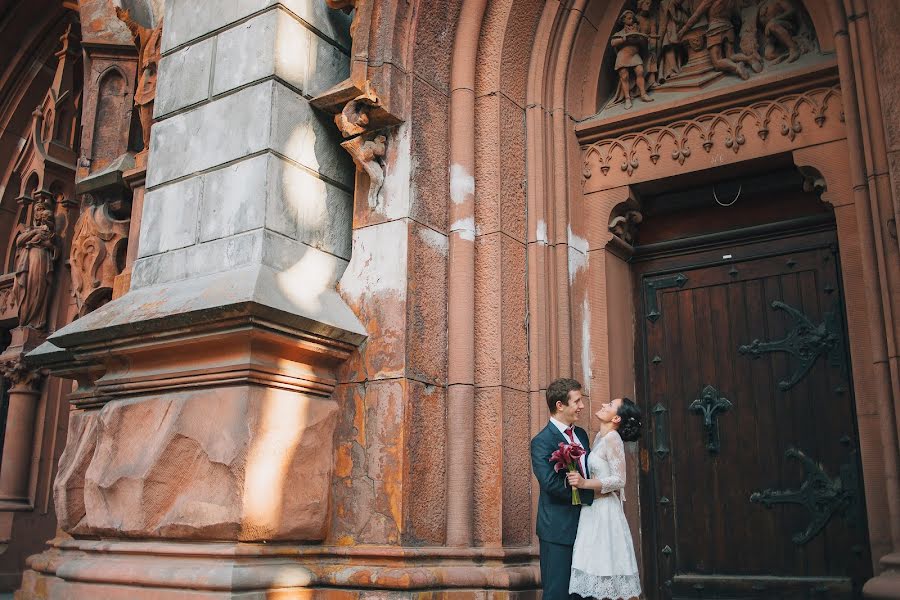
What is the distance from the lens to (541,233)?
17.9 feet

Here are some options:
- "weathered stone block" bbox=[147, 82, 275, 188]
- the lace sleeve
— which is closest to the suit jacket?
the lace sleeve

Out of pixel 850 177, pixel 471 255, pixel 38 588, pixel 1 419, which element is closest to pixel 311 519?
pixel 471 255

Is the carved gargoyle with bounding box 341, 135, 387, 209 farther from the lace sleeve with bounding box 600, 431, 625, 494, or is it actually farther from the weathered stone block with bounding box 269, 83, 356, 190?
the lace sleeve with bounding box 600, 431, 625, 494

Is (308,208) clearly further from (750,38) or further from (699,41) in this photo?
(750,38)

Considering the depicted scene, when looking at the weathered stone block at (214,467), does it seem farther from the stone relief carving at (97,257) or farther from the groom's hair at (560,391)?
the stone relief carving at (97,257)

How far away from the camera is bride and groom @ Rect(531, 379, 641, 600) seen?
4094 mm

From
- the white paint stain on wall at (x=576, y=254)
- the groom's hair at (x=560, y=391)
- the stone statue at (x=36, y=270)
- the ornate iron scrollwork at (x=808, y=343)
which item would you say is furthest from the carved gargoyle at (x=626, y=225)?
the stone statue at (x=36, y=270)

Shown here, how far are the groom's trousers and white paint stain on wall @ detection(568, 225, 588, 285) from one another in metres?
1.75

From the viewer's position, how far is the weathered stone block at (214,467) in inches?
169

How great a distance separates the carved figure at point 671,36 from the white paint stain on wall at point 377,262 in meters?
2.12

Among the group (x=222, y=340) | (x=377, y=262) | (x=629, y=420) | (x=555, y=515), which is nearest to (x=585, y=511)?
(x=555, y=515)

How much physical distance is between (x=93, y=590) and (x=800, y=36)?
5.05 metres

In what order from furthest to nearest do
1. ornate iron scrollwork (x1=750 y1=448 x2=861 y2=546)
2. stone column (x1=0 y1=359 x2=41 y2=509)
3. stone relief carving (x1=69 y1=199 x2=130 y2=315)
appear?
stone column (x1=0 y1=359 x2=41 y2=509) → stone relief carving (x1=69 y1=199 x2=130 y2=315) → ornate iron scrollwork (x1=750 y1=448 x2=861 y2=546)

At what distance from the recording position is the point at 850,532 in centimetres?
479
